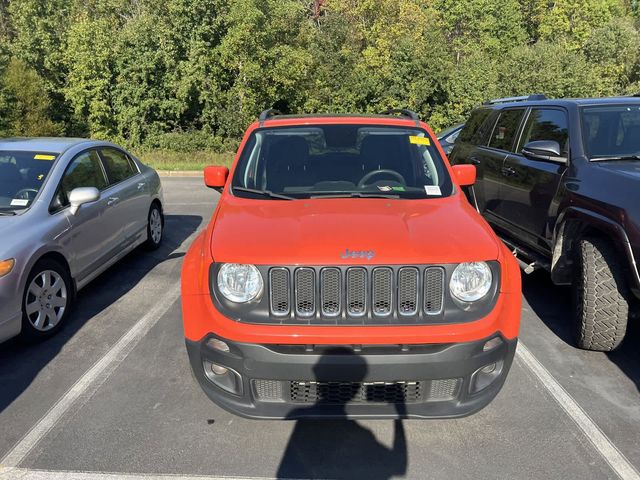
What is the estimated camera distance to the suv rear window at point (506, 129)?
595 cm

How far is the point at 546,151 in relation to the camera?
15.1 feet

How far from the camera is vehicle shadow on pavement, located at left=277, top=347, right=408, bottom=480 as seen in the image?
9.13 ft

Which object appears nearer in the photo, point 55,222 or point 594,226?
point 594,226

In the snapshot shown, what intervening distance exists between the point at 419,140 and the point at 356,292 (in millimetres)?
1867

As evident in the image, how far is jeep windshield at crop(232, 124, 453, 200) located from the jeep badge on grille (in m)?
0.92

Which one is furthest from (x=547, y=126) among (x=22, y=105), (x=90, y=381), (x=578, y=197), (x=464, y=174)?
(x=22, y=105)

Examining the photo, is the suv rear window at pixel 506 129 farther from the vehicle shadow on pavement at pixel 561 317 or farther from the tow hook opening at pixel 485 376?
the tow hook opening at pixel 485 376

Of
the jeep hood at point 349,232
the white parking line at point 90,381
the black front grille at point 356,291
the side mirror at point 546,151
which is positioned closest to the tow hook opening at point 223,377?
the jeep hood at point 349,232

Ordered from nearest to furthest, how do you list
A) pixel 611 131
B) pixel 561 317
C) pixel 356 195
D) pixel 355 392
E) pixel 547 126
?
pixel 355 392 < pixel 356 195 < pixel 611 131 < pixel 561 317 < pixel 547 126

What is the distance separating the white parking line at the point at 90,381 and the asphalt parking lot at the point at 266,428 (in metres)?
0.01

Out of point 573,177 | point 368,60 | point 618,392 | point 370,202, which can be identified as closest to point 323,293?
point 370,202

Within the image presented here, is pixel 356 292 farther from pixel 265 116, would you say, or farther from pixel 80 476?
pixel 265 116

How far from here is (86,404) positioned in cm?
349

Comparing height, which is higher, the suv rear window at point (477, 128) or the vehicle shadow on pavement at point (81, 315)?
the suv rear window at point (477, 128)
